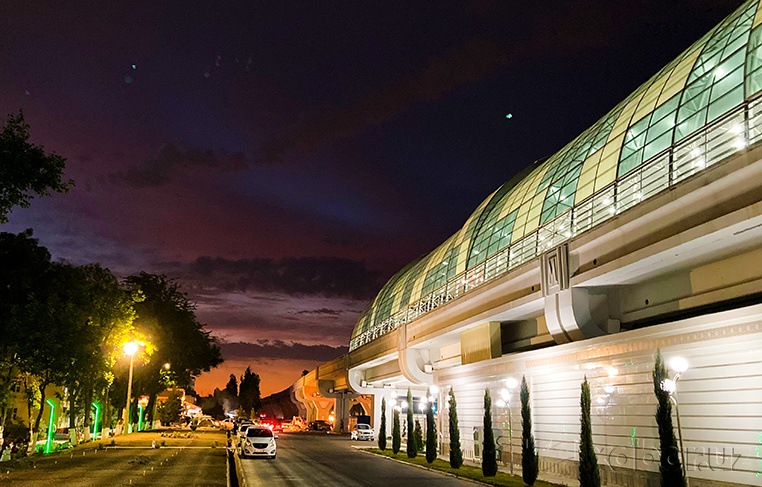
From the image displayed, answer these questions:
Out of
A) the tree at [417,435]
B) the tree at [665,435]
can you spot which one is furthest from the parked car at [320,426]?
the tree at [665,435]

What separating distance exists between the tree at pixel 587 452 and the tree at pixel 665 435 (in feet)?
10.1

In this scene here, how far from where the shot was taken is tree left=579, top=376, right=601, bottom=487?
20.6m


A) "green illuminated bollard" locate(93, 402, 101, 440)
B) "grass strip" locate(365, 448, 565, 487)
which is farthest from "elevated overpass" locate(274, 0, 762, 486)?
"green illuminated bollard" locate(93, 402, 101, 440)

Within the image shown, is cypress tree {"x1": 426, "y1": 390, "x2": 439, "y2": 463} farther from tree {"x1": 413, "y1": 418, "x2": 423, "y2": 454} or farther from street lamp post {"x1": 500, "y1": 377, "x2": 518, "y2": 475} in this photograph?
street lamp post {"x1": 500, "y1": 377, "x2": 518, "y2": 475}

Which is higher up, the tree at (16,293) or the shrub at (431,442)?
the tree at (16,293)

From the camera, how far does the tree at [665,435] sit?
56.6 ft

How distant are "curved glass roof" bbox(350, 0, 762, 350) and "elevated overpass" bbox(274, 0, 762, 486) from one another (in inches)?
3.1

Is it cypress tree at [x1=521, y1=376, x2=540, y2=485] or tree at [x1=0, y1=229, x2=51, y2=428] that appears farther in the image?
tree at [x1=0, y1=229, x2=51, y2=428]

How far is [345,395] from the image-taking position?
90.8 metres

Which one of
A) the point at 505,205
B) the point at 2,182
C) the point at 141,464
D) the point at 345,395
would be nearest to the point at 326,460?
the point at 141,464

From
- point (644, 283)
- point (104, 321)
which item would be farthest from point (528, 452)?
point (104, 321)

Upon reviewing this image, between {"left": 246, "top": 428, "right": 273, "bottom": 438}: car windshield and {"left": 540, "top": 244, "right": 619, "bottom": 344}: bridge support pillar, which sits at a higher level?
{"left": 540, "top": 244, "right": 619, "bottom": 344}: bridge support pillar

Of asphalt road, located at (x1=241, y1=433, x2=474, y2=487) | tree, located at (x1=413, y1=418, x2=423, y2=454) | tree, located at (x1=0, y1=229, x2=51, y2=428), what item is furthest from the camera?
tree, located at (x1=413, y1=418, x2=423, y2=454)

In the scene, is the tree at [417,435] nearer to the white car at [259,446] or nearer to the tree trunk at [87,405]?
the white car at [259,446]
